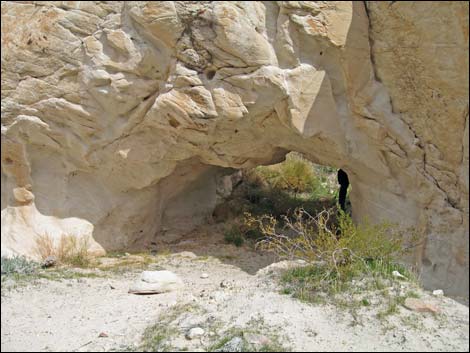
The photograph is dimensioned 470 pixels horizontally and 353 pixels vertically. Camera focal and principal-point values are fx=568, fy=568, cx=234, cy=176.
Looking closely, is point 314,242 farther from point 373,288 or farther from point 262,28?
point 262,28

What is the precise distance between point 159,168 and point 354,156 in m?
2.11

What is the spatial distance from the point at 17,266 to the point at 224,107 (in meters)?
2.46

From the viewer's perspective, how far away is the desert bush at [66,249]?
578cm

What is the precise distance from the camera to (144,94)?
5.66m

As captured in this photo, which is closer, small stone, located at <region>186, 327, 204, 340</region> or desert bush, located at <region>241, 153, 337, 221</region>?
small stone, located at <region>186, 327, 204, 340</region>

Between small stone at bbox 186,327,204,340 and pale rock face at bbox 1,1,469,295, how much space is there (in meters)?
2.04

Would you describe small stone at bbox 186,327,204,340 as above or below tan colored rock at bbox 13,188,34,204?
below

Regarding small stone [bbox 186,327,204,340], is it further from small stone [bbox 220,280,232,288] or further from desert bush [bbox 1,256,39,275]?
desert bush [bbox 1,256,39,275]

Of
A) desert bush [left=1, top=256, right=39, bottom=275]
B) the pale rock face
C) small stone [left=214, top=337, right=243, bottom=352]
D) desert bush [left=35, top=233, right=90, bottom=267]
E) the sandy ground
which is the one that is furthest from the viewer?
desert bush [left=35, top=233, right=90, bottom=267]

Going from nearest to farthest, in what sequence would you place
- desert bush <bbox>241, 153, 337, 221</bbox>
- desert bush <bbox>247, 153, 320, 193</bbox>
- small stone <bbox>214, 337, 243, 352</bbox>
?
small stone <bbox>214, 337, 243, 352</bbox> → desert bush <bbox>241, 153, 337, 221</bbox> → desert bush <bbox>247, 153, 320, 193</bbox>

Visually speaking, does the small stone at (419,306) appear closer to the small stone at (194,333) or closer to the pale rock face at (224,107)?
the pale rock face at (224,107)

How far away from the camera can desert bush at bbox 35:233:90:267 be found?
578 cm

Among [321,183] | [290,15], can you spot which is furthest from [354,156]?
[321,183]

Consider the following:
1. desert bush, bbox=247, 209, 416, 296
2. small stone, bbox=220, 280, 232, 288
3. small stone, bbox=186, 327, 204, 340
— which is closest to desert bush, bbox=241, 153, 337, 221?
small stone, bbox=220, 280, 232, 288
